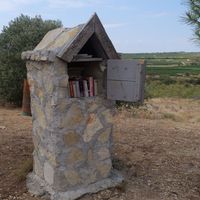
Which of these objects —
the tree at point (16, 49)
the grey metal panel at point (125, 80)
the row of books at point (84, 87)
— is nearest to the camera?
the grey metal panel at point (125, 80)

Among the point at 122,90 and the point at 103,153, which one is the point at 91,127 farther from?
the point at 122,90

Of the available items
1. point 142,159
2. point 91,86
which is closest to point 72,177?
point 91,86

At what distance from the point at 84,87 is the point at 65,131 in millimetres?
542

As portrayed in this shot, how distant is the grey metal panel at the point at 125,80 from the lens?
14.2ft

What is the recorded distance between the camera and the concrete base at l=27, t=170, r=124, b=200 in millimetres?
4480

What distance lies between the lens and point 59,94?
4320 millimetres

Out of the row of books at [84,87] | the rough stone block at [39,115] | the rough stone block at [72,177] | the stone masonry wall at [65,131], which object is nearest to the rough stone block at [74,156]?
the stone masonry wall at [65,131]

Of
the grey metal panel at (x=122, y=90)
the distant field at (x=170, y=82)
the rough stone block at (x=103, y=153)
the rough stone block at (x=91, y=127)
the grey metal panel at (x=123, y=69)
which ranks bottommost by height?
the distant field at (x=170, y=82)

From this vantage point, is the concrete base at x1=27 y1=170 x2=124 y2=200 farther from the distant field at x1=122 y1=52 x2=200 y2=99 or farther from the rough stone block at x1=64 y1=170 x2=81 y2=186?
the distant field at x1=122 y1=52 x2=200 y2=99

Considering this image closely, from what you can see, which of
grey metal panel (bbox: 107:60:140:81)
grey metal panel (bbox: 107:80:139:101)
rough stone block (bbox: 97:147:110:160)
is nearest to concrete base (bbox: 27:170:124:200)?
rough stone block (bbox: 97:147:110:160)

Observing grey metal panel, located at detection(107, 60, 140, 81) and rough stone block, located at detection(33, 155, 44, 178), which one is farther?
rough stone block, located at detection(33, 155, 44, 178)

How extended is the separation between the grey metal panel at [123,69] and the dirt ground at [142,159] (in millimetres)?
1348

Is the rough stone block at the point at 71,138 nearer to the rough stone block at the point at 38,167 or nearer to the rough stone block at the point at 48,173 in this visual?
the rough stone block at the point at 48,173

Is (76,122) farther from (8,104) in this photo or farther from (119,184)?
(8,104)
